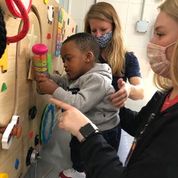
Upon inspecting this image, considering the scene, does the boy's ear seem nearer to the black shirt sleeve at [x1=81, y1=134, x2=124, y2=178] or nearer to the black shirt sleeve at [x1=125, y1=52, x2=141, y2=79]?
the black shirt sleeve at [x1=125, y1=52, x2=141, y2=79]

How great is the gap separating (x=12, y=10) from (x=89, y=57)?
22.0 inches

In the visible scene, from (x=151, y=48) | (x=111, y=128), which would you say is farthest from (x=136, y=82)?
(x=151, y=48)

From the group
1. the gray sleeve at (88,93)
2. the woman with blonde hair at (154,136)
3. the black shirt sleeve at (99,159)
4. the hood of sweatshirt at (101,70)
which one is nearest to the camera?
the woman with blonde hair at (154,136)

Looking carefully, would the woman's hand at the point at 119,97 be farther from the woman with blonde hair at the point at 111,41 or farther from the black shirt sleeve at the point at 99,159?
the black shirt sleeve at the point at 99,159

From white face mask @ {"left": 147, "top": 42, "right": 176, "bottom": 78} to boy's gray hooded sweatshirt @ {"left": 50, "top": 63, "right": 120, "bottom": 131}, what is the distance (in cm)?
27

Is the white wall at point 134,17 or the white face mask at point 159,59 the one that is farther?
the white wall at point 134,17

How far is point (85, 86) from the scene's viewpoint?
992mm

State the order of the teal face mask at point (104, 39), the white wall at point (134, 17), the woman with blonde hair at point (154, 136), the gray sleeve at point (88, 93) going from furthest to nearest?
the white wall at point (134, 17), the teal face mask at point (104, 39), the gray sleeve at point (88, 93), the woman with blonde hair at point (154, 136)

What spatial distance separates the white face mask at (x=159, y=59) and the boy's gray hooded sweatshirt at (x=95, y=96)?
Result: 274 millimetres

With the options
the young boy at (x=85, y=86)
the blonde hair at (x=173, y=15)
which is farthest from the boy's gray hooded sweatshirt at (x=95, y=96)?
the blonde hair at (x=173, y=15)

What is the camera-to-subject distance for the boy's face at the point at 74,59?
Answer: 1049mm

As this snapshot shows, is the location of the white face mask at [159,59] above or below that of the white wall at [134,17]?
above

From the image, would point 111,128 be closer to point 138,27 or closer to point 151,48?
point 151,48

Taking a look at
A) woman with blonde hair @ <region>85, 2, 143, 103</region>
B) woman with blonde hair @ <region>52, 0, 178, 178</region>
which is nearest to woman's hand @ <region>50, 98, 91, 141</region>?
woman with blonde hair @ <region>52, 0, 178, 178</region>
